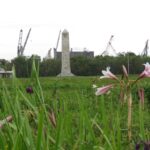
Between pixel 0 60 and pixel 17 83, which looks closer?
pixel 17 83

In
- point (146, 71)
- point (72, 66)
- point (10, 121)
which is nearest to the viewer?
point (10, 121)

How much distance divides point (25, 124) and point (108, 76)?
17.5 inches

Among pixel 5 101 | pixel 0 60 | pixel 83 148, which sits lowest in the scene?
pixel 83 148

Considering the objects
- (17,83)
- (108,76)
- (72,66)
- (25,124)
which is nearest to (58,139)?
(25,124)

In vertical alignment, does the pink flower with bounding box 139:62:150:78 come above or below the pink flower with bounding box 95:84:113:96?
above

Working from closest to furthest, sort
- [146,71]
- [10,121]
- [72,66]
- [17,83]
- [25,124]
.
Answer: [25,124] → [10,121] → [17,83] → [146,71] → [72,66]

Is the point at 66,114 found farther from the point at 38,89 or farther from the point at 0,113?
the point at 0,113

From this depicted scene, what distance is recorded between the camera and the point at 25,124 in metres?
1.11

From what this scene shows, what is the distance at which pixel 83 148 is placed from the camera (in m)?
1.19

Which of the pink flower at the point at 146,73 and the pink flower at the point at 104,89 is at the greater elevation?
the pink flower at the point at 146,73

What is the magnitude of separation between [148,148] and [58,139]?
7.9 inches

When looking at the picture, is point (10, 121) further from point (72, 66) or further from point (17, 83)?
point (72, 66)

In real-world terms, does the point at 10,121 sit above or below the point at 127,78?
below

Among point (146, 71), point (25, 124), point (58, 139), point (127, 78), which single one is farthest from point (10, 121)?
point (146, 71)
